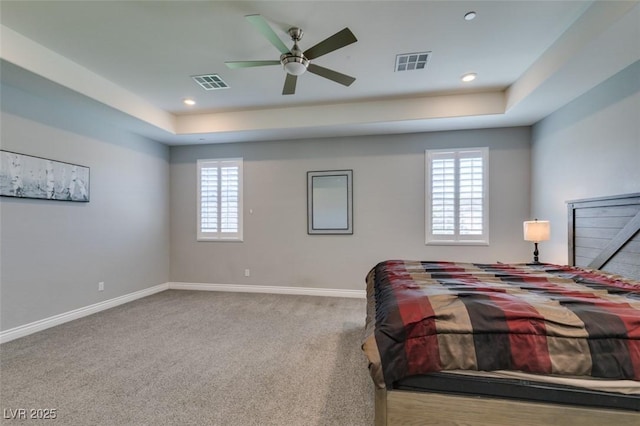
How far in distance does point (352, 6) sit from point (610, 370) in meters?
2.82

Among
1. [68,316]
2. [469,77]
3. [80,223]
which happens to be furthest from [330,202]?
[68,316]

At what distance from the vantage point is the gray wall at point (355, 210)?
14.4ft

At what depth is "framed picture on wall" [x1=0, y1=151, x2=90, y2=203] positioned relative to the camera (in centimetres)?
302

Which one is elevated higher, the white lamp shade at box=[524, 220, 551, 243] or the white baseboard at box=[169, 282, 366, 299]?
the white lamp shade at box=[524, 220, 551, 243]

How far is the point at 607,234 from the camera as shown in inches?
109

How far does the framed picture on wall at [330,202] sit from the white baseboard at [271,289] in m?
1.02

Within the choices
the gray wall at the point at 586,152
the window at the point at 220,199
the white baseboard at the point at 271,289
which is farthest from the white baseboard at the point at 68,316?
the gray wall at the point at 586,152

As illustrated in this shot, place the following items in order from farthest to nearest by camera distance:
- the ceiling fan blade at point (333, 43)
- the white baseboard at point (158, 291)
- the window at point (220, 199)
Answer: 1. the window at point (220, 199)
2. the white baseboard at point (158, 291)
3. the ceiling fan blade at point (333, 43)

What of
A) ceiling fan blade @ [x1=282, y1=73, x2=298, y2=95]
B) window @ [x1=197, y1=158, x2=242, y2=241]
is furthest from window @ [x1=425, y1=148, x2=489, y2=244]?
window @ [x1=197, y1=158, x2=242, y2=241]

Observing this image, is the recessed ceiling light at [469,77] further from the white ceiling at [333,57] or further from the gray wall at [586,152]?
the gray wall at [586,152]

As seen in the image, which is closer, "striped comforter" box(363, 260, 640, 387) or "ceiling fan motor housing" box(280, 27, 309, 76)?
"striped comforter" box(363, 260, 640, 387)

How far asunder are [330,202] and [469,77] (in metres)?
2.64

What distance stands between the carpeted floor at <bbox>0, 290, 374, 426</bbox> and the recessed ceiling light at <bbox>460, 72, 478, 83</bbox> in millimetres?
3296

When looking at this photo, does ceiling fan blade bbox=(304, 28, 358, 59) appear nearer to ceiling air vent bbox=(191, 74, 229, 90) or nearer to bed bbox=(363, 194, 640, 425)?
ceiling air vent bbox=(191, 74, 229, 90)
